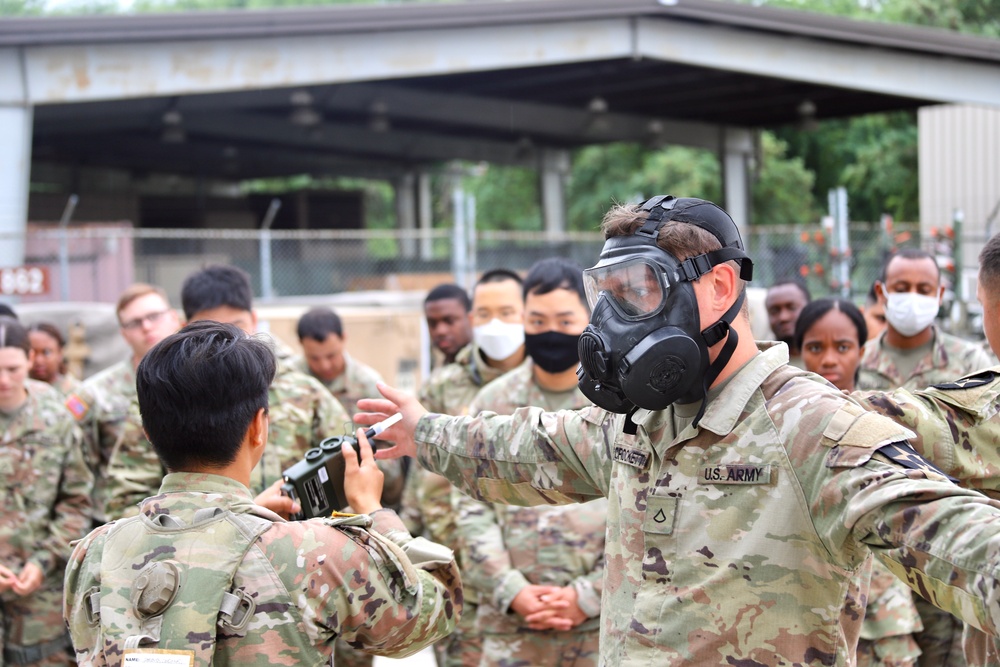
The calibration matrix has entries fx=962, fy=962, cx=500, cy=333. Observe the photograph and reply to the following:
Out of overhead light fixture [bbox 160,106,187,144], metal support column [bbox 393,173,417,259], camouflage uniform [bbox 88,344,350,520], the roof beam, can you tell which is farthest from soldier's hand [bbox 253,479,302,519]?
metal support column [bbox 393,173,417,259]

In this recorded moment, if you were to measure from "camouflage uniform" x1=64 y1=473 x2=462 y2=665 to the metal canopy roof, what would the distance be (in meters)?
10.2

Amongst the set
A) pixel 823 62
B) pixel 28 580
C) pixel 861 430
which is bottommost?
pixel 28 580

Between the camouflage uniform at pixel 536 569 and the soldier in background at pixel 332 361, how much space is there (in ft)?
6.02

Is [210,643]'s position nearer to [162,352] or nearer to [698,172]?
[162,352]

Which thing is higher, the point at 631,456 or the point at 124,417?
the point at 631,456

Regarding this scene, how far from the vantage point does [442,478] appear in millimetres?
5184

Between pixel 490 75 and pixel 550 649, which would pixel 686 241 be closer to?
pixel 550 649

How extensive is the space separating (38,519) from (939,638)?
4.25m

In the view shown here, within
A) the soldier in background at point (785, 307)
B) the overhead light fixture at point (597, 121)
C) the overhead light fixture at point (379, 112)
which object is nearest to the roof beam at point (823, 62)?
the overhead light fixture at point (597, 121)

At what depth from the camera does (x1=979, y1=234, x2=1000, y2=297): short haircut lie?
249 cm

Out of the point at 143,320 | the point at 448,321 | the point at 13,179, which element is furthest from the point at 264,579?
the point at 13,179

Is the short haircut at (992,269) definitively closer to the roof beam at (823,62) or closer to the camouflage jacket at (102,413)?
the camouflage jacket at (102,413)

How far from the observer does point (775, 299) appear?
5.81m

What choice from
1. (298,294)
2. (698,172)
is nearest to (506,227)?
(698,172)
